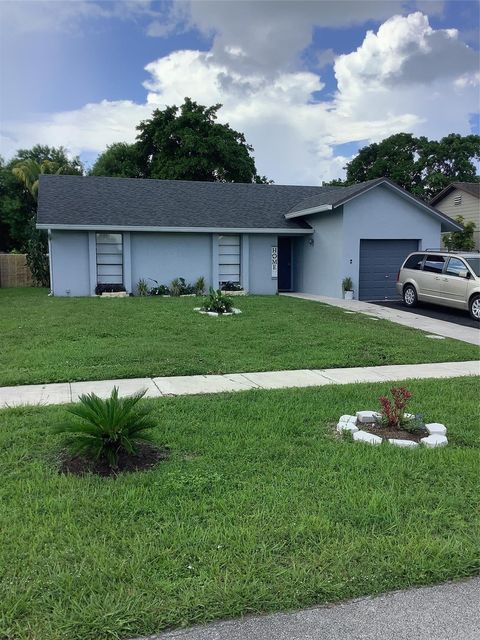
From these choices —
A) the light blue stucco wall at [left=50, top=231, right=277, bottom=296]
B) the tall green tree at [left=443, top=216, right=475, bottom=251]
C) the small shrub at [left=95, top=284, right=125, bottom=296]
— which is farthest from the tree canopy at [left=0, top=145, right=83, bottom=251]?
the tall green tree at [left=443, top=216, right=475, bottom=251]

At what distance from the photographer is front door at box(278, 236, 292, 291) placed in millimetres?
21344

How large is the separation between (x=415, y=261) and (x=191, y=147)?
2169cm

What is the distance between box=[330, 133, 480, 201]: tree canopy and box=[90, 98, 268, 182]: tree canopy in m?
16.7

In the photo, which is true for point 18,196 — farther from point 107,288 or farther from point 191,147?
point 107,288

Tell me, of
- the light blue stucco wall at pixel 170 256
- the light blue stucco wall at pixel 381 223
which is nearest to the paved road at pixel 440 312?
the light blue stucco wall at pixel 381 223

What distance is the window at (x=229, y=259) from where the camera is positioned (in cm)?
1948

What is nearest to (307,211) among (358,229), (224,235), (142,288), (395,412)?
(358,229)

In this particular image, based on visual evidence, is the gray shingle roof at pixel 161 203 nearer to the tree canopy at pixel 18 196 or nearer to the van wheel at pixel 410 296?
the van wheel at pixel 410 296

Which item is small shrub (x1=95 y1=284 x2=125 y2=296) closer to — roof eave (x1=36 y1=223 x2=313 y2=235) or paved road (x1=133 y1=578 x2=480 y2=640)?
roof eave (x1=36 y1=223 x2=313 y2=235)

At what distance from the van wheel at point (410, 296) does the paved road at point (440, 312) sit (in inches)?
6.3

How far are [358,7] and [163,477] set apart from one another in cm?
1067

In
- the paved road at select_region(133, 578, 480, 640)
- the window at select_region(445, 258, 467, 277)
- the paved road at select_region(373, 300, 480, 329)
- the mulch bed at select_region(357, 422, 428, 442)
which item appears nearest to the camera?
the paved road at select_region(133, 578, 480, 640)

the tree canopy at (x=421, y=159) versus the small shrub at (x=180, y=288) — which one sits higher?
the tree canopy at (x=421, y=159)

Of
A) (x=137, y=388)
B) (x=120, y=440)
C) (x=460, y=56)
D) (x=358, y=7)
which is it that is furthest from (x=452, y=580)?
(x=460, y=56)
